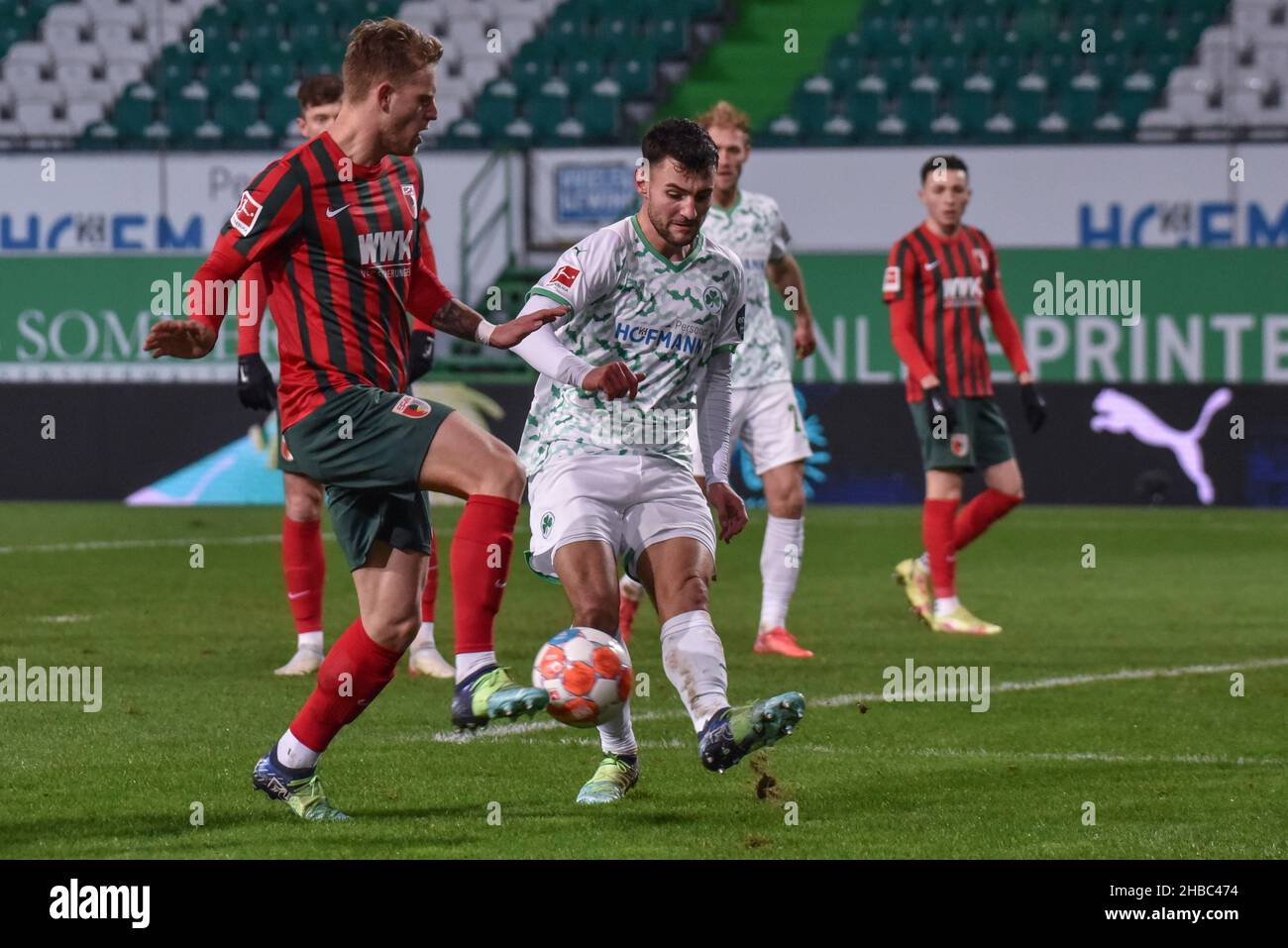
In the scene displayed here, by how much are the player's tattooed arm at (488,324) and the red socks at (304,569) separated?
2.48 m

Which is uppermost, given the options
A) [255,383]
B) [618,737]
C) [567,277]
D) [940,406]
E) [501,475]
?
[567,277]

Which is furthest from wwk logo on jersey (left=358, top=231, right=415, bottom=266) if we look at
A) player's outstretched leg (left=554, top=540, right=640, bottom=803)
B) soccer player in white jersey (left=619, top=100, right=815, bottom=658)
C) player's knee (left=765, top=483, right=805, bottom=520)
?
Answer: player's knee (left=765, top=483, right=805, bottom=520)

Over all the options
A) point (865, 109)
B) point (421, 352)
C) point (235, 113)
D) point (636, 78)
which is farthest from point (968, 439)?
point (235, 113)

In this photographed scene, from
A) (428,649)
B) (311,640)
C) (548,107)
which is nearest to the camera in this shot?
(311,640)

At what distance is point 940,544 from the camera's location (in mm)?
9664

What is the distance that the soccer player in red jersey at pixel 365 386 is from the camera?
191 inches

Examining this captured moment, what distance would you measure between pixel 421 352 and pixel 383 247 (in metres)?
2.30

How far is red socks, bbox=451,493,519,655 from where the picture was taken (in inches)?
190

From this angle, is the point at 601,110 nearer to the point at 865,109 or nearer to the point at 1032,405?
the point at 865,109

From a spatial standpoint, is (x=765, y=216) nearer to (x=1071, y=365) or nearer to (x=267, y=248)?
(x=267, y=248)

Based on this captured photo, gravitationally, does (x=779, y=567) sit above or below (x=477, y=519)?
below

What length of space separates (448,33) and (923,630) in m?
13.2

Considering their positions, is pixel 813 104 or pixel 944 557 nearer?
pixel 944 557

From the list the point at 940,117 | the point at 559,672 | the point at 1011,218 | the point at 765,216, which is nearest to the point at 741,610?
the point at 765,216
